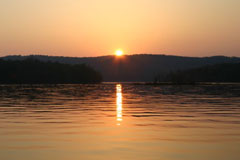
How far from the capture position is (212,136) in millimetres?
19062

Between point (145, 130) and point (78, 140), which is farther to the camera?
point (145, 130)

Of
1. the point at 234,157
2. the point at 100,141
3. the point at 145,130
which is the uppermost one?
the point at 145,130

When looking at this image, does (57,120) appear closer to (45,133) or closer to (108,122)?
(108,122)

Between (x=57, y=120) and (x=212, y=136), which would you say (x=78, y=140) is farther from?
(x=57, y=120)

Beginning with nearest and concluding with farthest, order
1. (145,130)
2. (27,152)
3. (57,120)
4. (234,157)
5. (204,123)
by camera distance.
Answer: (234,157), (27,152), (145,130), (204,123), (57,120)

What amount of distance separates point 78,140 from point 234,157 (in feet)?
21.7

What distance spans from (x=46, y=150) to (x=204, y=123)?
11.5 m

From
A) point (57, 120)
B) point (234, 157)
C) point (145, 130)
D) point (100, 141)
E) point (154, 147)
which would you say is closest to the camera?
point (234, 157)

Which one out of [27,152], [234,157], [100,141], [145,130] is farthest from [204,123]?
[27,152]

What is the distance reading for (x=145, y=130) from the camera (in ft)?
70.0

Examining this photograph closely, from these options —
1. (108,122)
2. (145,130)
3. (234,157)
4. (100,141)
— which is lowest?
(234,157)

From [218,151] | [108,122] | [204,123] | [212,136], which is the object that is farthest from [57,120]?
[218,151]

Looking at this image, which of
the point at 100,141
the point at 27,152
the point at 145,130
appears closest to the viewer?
the point at 27,152

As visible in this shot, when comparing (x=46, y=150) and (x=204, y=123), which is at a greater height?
(x=204, y=123)
